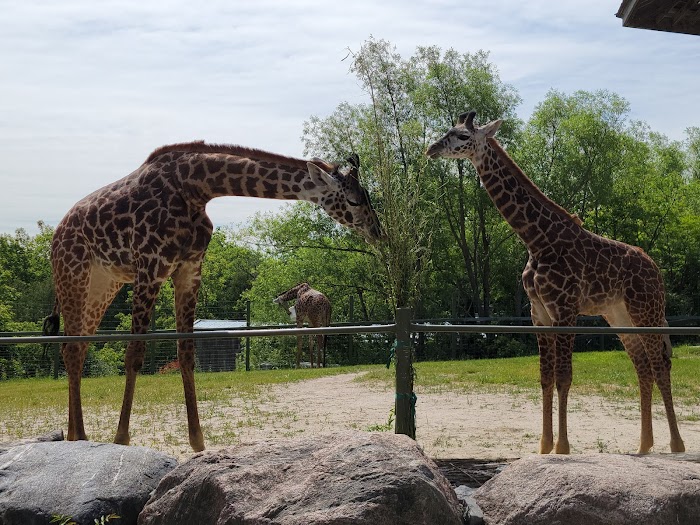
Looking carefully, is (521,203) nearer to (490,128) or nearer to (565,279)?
(490,128)

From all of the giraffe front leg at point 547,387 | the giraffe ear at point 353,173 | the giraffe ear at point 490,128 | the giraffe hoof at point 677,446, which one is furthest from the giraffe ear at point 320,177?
the giraffe hoof at point 677,446

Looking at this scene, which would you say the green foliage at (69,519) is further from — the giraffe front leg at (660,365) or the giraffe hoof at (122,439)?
the giraffe front leg at (660,365)

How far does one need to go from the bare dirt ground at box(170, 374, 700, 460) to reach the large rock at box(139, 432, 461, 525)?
2.73 m

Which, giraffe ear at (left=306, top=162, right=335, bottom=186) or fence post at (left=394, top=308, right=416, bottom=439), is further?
giraffe ear at (left=306, top=162, right=335, bottom=186)

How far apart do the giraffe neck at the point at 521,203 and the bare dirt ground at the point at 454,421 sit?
192 cm

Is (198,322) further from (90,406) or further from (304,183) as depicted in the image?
(304,183)

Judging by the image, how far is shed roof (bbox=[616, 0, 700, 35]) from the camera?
253 inches

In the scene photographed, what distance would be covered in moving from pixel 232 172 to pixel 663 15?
364cm

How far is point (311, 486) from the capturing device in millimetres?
3756

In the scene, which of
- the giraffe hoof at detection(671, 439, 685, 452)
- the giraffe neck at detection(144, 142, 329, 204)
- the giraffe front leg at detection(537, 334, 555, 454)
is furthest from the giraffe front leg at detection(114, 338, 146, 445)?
the giraffe hoof at detection(671, 439, 685, 452)

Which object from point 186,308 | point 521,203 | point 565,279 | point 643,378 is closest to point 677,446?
point 643,378

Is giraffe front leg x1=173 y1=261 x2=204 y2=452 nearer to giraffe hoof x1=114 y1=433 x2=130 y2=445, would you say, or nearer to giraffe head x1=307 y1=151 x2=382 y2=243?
giraffe hoof x1=114 y1=433 x2=130 y2=445

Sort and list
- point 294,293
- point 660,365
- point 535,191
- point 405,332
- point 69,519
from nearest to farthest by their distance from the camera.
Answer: point 69,519 < point 405,332 < point 660,365 < point 535,191 < point 294,293

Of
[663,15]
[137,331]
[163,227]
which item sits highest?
[663,15]
